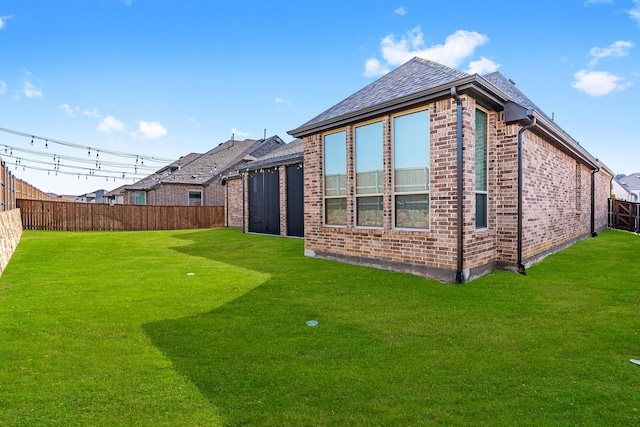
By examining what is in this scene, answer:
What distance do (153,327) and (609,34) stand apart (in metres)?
14.2

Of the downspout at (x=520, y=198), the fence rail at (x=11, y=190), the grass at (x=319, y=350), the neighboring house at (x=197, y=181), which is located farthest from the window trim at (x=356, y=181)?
the neighboring house at (x=197, y=181)

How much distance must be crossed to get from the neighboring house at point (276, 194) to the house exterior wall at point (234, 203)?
1167mm

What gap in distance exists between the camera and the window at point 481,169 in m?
7.12

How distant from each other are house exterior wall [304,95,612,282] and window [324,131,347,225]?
0.58 ft

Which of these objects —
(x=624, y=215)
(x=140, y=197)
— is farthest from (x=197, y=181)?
(x=624, y=215)

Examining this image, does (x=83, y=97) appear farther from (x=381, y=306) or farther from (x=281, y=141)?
(x=381, y=306)

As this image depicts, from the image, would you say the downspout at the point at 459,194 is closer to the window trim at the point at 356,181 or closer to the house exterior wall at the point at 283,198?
→ the window trim at the point at 356,181

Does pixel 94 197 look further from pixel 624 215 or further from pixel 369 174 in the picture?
pixel 624 215

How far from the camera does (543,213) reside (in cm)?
881

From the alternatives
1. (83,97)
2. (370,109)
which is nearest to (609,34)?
(370,109)

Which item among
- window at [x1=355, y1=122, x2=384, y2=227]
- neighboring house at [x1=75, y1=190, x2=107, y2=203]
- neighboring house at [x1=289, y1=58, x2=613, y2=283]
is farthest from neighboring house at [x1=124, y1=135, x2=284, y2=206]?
neighboring house at [x1=75, y1=190, x2=107, y2=203]

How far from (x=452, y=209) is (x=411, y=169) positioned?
1282 millimetres

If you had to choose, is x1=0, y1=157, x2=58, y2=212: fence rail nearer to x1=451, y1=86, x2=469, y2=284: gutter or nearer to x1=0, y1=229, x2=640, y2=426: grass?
x1=0, y1=229, x2=640, y2=426: grass

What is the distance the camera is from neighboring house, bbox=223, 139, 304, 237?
45.8ft
